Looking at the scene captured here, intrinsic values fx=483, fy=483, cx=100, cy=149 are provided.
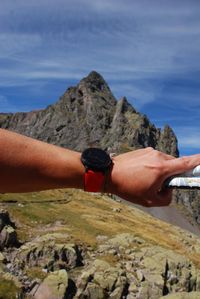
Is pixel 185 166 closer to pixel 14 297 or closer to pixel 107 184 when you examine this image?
pixel 107 184

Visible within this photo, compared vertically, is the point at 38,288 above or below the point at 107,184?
below

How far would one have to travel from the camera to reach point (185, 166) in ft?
14.3

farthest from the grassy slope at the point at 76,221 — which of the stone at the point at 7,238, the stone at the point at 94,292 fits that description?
the stone at the point at 94,292

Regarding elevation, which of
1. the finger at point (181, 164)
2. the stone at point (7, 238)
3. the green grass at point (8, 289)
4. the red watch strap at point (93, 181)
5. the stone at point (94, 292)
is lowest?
the stone at point (94, 292)

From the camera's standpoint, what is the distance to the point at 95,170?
4863mm

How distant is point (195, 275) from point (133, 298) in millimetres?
18533

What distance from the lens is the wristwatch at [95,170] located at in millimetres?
4809

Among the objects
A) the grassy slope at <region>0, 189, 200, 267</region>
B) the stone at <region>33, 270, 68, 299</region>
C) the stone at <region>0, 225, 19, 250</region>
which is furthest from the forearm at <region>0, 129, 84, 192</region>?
the grassy slope at <region>0, 189, 200, 267</region>

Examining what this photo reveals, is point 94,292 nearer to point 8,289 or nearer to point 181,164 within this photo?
point 8,289

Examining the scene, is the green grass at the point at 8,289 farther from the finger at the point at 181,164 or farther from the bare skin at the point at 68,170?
the finger at the point at 181,164

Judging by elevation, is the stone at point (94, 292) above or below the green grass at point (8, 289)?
below

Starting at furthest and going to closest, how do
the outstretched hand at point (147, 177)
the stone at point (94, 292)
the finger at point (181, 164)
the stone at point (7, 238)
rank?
the stone at point (7, 238) < the stone at point (94, 292) < the outstretched hand at point (147, 177) < the finger at point (181, 164)

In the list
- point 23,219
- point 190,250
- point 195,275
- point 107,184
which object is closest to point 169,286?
point 195,275

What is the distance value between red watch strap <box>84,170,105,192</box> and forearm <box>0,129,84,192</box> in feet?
0.20
